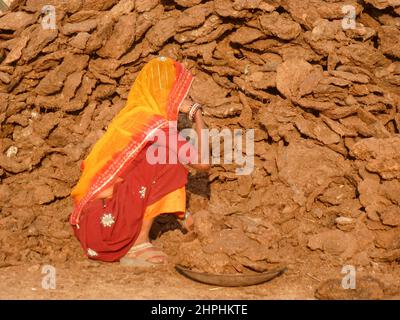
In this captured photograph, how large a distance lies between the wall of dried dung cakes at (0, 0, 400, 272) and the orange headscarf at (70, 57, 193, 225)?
63 centimetres

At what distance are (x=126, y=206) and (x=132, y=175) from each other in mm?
226

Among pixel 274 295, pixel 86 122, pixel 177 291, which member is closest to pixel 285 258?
pixel 274 295

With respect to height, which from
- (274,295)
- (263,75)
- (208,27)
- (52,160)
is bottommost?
(274,295)

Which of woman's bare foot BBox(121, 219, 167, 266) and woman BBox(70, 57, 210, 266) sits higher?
woman BBox(70, 57, 210, 266)

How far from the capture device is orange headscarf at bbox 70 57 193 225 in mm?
4965

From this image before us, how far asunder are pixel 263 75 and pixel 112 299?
2.62m

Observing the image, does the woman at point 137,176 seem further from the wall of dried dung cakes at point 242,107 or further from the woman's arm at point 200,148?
the wall of dried dung cakes at point 242,107

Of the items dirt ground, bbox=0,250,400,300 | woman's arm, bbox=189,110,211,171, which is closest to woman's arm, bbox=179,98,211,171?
woman's arm, bbox=189,110,211,171

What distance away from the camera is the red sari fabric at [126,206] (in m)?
4.98

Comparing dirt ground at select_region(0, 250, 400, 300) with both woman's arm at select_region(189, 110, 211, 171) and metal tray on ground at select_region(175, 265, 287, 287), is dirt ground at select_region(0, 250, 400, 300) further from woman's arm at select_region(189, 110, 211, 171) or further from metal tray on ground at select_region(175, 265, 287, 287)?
woman's arm at select_region(189, 110, 211, 171)

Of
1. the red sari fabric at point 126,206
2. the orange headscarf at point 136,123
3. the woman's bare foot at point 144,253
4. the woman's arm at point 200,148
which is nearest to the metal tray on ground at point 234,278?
the woman's bare foot at point 144,253

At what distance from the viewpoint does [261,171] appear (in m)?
6.00

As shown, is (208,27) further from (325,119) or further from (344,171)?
(344,171)

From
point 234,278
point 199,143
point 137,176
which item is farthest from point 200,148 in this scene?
point 234,278
